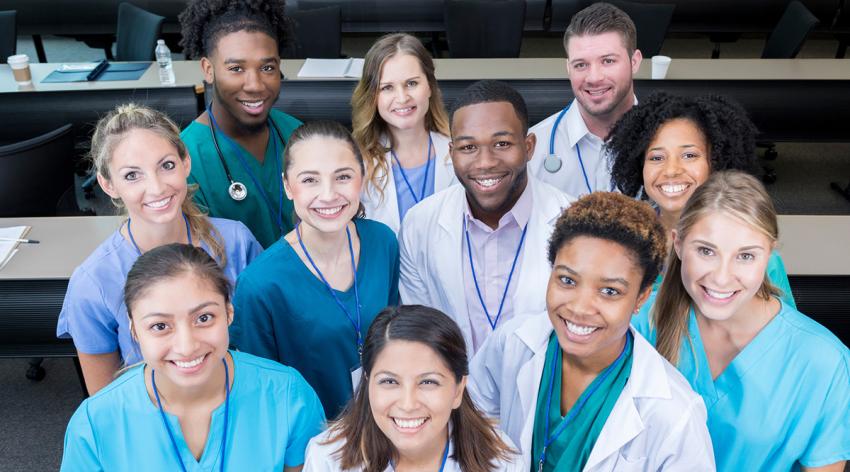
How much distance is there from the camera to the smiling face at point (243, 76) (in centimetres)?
251

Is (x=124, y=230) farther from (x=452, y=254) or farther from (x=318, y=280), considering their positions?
(x=452, y=254)

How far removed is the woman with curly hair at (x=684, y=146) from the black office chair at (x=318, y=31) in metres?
3.31

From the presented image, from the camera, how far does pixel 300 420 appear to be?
1.85 meters

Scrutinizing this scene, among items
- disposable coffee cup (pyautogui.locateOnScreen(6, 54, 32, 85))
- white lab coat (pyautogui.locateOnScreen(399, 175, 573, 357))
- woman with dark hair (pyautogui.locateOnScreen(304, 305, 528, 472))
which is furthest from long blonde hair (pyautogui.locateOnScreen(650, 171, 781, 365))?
disposable coffee cup (pyautogui.locateOnScreen(6, 54, 32, 85))

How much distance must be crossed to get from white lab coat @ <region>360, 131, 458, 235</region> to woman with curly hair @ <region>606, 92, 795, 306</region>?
28.6 inches

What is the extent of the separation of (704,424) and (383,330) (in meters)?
0.78

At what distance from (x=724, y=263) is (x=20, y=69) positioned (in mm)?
4347

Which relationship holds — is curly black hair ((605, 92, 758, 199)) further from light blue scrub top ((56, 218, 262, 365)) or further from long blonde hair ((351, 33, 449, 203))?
light blue scrub top ((56, 218, 262, 365))

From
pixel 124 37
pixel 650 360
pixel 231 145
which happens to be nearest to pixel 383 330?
pixel 650 360

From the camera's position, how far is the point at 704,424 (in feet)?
5.60

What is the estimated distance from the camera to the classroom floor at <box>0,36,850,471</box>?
10.0 feet

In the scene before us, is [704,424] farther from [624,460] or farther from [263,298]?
[263,298]

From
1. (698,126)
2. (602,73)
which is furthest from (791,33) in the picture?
(698,126)

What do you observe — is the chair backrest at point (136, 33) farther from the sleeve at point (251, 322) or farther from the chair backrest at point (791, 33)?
the chair backrest at point (791, 33)
